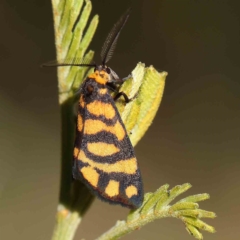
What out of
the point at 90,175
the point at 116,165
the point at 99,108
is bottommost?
the point at 90,175

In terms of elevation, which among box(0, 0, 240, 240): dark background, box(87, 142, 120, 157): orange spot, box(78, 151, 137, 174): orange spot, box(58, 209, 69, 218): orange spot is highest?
box(0, 0, 240, 240): dark background

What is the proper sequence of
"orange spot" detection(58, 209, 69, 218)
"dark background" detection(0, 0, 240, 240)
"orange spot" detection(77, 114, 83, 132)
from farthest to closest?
"dark background" detection(0, 0, 240, 240) < "orange spot" detection(77, 114, 83, 132) < "orange spot" detection(58, 209, 69, 218)

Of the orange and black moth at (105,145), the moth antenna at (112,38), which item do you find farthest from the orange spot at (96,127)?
the moth antenna at (112,38)

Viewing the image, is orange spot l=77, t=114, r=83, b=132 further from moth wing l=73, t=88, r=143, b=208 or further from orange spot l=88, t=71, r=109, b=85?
orange spot l=88, t=71, r=109, b=85

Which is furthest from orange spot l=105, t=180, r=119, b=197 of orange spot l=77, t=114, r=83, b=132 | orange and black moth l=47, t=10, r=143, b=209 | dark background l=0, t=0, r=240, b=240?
dark background l=0, t=0, r=240, b=240

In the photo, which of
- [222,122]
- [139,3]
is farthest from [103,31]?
[222,122]

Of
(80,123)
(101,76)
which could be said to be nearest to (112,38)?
(101,76)

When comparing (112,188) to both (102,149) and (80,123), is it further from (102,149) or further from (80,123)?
(80,123)

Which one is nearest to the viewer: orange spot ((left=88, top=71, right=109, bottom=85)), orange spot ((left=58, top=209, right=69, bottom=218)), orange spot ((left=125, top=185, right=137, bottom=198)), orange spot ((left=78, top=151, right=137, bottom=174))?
orange spot ((left=58, top=209, right=69, bottom=218))
